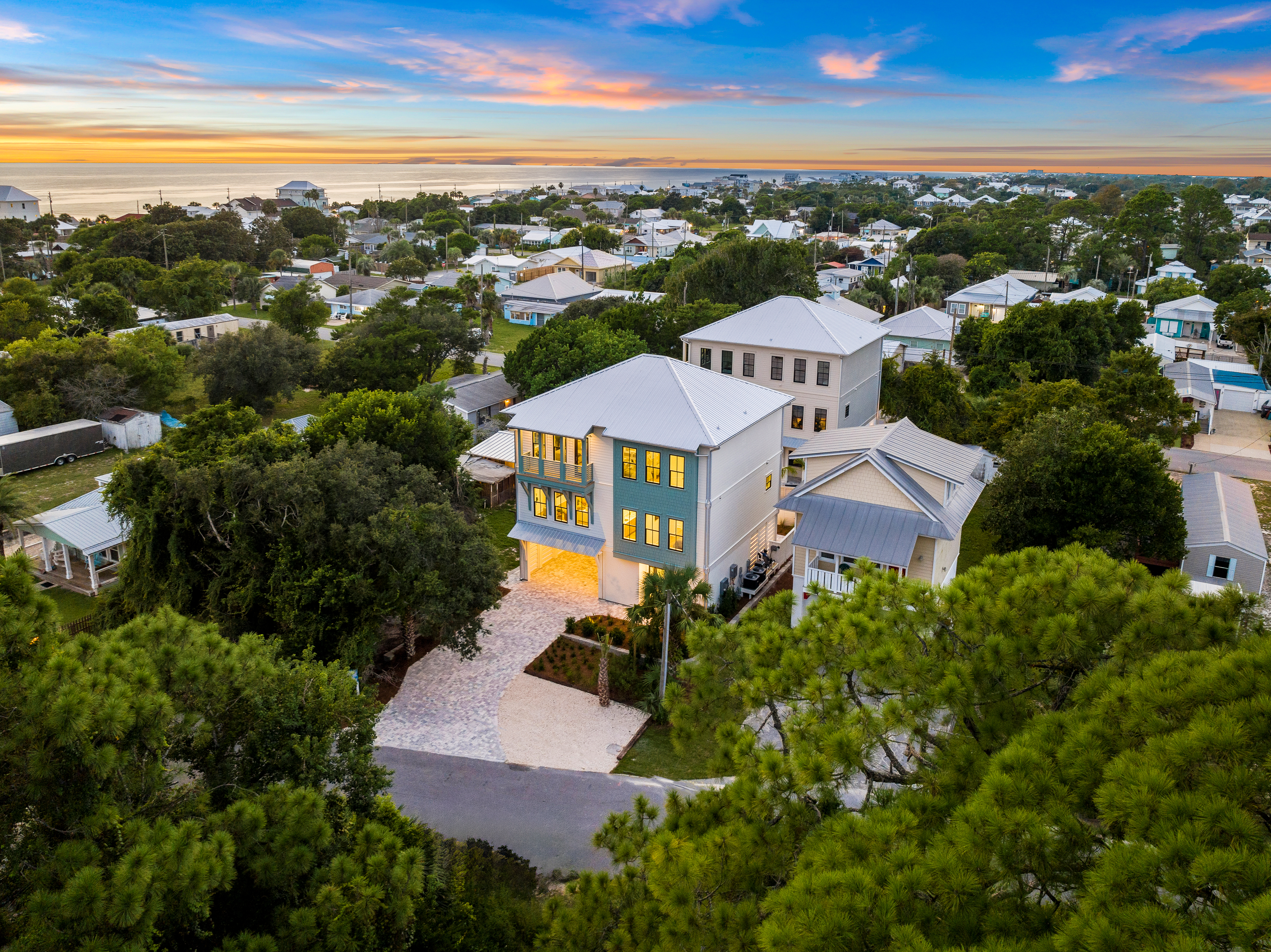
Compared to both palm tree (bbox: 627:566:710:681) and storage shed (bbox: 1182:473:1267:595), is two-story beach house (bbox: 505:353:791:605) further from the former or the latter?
storage shed (bbox: 1182:473:1267:595)

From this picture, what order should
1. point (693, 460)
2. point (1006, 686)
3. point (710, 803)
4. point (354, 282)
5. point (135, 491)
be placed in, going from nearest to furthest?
point (1006, 686) < point (710, 803) < point (135, 491) < point (693, 460) < point (354, 282)

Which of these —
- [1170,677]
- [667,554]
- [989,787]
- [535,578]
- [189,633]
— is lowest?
[535,578]

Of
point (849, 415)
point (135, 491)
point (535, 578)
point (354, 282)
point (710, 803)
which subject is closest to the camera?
point (710, 803)

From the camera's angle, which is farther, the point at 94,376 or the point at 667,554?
the point at 94,376

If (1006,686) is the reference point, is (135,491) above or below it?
below

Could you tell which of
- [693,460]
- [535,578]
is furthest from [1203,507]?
[535,578]

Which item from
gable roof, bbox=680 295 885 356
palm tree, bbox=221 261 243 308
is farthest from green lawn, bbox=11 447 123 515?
palm tree, bbox=221 261 243 308

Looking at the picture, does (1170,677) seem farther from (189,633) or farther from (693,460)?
(693,460)
